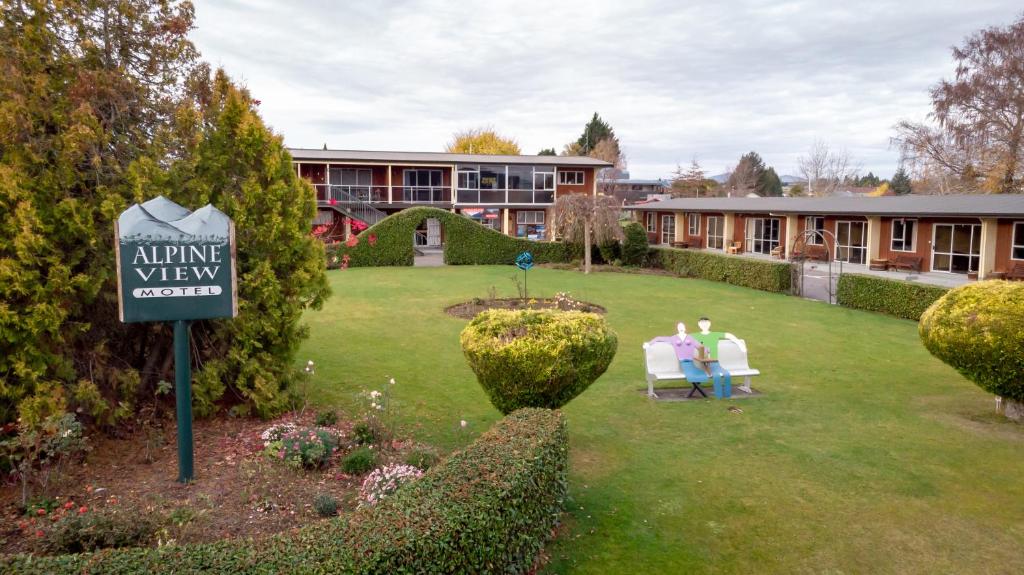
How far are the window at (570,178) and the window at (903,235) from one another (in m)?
22.1

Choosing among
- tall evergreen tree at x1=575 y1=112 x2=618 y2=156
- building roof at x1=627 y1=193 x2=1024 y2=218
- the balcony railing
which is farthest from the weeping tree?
tall evergreen tree at x1=575 y1=112 x2=618 y2=156

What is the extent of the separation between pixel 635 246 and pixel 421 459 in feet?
89.4

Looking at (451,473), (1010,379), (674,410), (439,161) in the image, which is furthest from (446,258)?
(451,473)

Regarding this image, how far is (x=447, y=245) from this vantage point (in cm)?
3372

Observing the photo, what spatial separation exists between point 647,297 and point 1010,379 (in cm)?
1380

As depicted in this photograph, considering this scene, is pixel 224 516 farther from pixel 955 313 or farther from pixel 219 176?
pixel 955 313

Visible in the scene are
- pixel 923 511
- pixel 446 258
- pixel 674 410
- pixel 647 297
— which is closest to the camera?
pixel 923 511

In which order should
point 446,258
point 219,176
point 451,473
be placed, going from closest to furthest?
point 451,473, point 219,176, point 446,258

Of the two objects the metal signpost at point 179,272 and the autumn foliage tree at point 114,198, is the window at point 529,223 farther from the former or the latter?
the metal signpost at point 179,272

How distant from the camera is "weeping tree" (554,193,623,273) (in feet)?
103

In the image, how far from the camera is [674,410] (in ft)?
31.9

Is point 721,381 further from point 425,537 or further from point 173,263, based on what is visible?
point 173,263

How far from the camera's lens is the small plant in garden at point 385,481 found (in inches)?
229

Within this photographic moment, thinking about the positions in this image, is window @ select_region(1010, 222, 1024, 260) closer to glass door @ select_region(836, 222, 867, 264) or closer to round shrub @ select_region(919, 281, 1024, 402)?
glass door @ select_region(836, 222, 867, 264)
